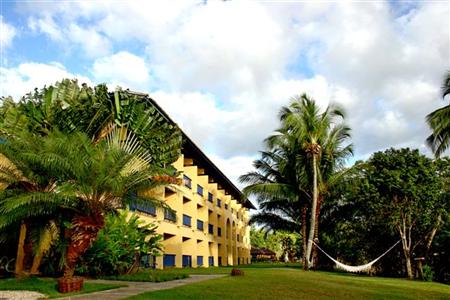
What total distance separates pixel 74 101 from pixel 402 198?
19.3 metres

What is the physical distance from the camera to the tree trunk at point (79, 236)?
14.2 m

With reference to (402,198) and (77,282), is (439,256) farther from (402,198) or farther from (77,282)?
(77,282)

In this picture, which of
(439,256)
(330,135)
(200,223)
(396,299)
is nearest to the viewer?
(396,299)

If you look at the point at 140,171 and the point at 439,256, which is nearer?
the point at 140,171

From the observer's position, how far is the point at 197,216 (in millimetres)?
41406

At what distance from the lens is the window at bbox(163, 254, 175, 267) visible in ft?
109

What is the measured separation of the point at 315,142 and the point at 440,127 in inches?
299

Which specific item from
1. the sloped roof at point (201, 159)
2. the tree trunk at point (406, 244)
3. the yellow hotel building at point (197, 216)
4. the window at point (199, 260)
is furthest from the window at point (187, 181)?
the tree trunk at point (406, 244)

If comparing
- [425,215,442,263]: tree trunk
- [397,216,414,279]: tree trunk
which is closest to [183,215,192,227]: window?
[397,216,414,279]: tree trunk

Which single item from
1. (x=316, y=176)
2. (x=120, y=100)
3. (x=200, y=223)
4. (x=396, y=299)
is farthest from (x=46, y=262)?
(x=200, y=223)

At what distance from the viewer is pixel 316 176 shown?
28562mm

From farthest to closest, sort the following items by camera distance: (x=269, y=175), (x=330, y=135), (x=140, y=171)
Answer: (x=269, y=175)
(x=330, y=135)
(x=140, y=171)

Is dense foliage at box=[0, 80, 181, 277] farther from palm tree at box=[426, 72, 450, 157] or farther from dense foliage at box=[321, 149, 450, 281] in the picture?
palm tree at box=[426, 72, 450, 157]

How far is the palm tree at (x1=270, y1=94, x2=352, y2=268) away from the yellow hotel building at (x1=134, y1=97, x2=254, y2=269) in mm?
6518
